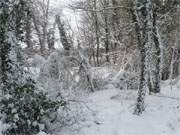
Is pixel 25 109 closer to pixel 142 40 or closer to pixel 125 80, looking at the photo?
pixel 142 40

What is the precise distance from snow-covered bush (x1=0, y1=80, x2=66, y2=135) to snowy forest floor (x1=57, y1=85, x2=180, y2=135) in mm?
905

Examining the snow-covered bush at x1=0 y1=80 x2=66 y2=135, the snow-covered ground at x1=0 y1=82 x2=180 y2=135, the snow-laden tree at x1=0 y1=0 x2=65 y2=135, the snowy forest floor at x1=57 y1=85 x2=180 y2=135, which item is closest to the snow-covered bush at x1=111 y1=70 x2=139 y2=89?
the snowy forest floor at x1=57 y1=85 x2=180 y2=135

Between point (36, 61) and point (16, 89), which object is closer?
point (16, 89)

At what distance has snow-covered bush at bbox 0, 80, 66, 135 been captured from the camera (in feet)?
33.0

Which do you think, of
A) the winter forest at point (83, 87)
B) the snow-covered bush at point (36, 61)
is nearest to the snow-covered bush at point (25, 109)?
the winter forest at point (83, 87)

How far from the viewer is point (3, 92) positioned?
10219mm

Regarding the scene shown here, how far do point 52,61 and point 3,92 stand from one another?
2997 millimetres

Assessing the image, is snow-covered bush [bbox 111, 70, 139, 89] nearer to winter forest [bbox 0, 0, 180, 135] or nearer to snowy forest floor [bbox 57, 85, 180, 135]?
winter forest [bbox 0, 0, 180, 135]

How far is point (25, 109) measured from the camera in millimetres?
10281

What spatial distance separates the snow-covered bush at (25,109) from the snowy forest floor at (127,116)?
2.97 ft

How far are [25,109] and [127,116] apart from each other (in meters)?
3.21

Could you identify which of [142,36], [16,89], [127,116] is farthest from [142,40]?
[16,89]

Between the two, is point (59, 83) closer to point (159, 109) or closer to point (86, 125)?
point (86, 125)

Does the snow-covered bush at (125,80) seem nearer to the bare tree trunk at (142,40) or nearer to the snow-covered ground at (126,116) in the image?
the snow-covered ground at (126,116)
